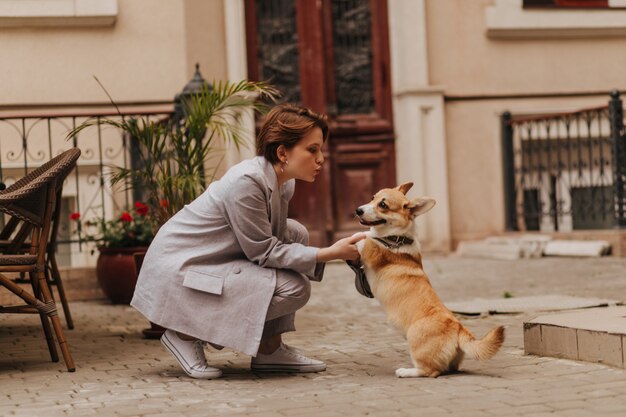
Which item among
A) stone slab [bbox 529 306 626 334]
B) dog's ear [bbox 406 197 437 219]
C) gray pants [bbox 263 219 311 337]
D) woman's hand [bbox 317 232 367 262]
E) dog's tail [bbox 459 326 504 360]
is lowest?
stone slab [bbox 529 306 626 334]

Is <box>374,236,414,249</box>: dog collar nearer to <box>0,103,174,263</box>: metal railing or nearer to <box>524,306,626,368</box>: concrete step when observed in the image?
<box>524,306,626,368</box>: concrete step

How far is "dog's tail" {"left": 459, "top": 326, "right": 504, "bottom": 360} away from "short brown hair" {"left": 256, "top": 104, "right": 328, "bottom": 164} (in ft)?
3.41

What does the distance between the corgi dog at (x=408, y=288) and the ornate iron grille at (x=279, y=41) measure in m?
6.33

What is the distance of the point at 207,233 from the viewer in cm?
455

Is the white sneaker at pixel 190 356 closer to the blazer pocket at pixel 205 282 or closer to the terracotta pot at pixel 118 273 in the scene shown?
the blazer pocket at pixel 205 282

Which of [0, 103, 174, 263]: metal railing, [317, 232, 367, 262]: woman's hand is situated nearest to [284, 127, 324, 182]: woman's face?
[317, 232, 367, 262]: woman's hand

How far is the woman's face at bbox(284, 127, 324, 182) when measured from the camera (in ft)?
14.8

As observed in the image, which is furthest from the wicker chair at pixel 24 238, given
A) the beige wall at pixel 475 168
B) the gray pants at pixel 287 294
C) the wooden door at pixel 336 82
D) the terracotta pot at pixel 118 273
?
the beige wall at pixel 475 168

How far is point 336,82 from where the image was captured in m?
10.8

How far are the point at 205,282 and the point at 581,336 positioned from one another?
1548 millimetres

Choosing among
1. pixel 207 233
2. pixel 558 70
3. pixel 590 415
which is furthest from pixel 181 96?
pixel 558 70

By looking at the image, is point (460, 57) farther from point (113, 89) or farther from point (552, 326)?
point (552, 326)

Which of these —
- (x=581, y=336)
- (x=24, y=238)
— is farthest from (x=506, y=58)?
(x=581, y=336)

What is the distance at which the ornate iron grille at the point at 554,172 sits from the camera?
10.6 metres
